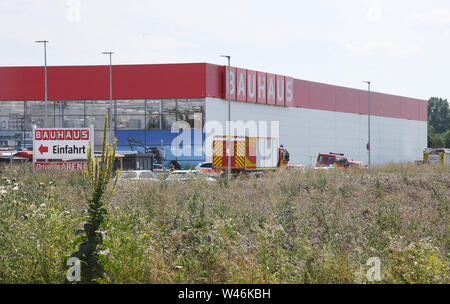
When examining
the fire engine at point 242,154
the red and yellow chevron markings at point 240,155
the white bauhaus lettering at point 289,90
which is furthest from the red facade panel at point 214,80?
the red and yellow chevron markings at point 240,155

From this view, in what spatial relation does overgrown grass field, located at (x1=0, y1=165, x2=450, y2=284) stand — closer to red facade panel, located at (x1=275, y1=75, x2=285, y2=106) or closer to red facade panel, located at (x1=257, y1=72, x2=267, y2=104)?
red facade panel, located at (x1=257, y1=72, x2=267, y2=104)

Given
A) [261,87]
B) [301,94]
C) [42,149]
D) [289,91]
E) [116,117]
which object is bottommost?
[42,149]

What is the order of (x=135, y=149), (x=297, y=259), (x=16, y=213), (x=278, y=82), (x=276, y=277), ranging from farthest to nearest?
(x=278, y=82), (x=135, y=149), (x=16, y=213), (x=297, y=259), (x=276, y=277)

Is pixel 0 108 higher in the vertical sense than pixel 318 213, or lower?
higher

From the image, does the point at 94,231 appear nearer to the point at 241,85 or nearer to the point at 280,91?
the point at 241,85

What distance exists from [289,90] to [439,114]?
99055 mm

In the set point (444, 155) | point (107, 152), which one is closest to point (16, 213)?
point (107, 152)

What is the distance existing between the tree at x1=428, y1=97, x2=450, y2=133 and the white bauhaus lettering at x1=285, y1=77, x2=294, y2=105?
96.4m

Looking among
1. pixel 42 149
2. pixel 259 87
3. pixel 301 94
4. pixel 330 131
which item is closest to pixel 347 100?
pixel 330 131

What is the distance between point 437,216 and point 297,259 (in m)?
6.51

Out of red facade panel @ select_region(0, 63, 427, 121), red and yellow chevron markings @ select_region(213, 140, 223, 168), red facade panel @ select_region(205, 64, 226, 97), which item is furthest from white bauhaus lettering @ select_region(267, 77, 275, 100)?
red and yellow chevron markings @ select_region(213, 140, 223, 168)

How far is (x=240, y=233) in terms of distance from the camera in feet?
36.3

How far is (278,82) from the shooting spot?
54312 mm
